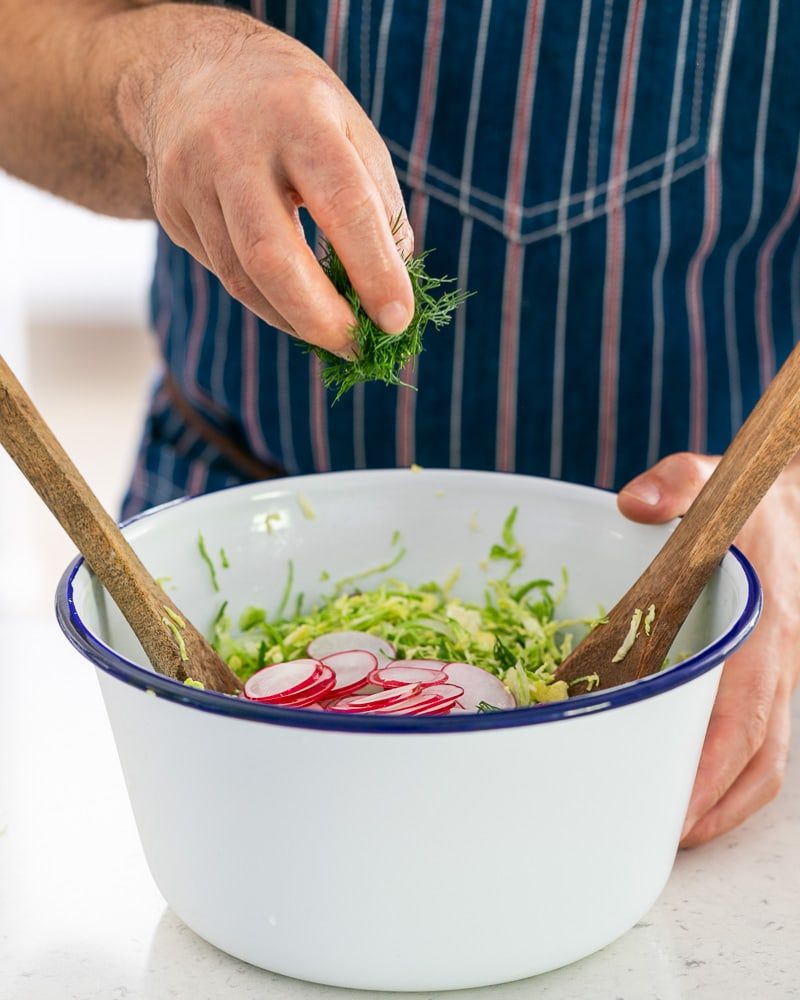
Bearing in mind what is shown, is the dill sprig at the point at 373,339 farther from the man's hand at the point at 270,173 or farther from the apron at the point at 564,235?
the apron at the point at 564,235

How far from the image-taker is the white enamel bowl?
2.22 ft

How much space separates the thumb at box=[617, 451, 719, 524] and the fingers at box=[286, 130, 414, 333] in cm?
30

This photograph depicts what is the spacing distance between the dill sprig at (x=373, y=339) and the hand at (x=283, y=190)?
0.06 feet

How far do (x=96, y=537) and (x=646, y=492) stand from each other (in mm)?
404

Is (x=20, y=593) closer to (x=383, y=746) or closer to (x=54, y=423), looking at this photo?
(x=54, y=423)

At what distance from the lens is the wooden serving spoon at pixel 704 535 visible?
0.83 m

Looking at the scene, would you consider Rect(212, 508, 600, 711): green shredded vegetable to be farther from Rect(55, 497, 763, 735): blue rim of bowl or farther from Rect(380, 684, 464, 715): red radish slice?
Rect(55, 497, 763, 735): blue rim of bowl

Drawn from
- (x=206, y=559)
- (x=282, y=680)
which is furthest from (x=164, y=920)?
(x=206, y=559)

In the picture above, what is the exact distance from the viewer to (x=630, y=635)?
872mm

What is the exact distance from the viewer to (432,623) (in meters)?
1.04

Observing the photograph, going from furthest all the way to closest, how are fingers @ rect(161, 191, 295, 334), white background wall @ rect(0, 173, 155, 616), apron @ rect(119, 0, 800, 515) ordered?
1. white background wall @ rect(0, 173, 155, 616)
2. apron @ rect(119, 0, 800, 515)
3. fingers @ rect(161, 191, 295, 334)

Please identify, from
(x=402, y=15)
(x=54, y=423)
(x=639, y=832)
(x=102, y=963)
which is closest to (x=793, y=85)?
(x=402, y=15)

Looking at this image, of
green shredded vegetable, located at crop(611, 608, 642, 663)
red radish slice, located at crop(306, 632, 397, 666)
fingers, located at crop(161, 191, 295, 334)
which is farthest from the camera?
red radish slice, located at crop(306, 632, 397, 666)

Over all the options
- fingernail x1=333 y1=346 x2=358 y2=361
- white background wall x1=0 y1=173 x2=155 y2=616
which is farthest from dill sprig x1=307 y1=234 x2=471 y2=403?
white background wall x1=0 y1=173 x2=155 y2=616
